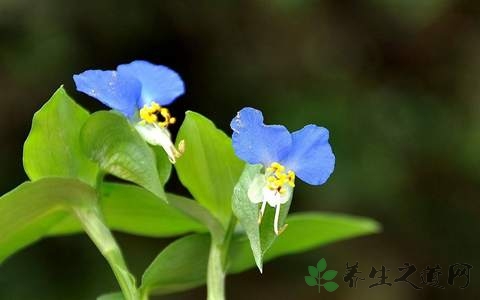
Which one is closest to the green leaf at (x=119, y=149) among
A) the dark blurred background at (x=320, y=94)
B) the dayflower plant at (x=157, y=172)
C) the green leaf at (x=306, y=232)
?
the dayflower plant at (x=157, y=172)

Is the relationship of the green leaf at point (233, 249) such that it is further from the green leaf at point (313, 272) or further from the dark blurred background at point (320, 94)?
the dark blurred background at point (320, 94)

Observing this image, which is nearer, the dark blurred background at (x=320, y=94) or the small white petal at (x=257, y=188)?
the small white petal at (x=257, y=188)

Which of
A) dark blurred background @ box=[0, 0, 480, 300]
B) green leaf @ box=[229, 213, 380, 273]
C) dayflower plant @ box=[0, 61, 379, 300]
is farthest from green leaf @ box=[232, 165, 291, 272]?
dark blurred background @ box=[0, 0, 480, 300]

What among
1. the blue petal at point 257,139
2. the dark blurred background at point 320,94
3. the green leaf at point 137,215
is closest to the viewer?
the blue petal at point 257,139

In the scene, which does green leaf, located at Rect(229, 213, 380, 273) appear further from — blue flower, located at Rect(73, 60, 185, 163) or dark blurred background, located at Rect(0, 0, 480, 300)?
dark blurred background, located at Rect(0, 0, 480, 300)

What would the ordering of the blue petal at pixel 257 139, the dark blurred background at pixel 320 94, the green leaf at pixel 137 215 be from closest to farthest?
the blue petal at pixel 257 139, the green leaf at pixel 137 215, the dark blurred background at pixel 320 94

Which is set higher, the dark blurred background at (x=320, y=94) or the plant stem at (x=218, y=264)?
the dark blurred background at (x=320, y=94)
